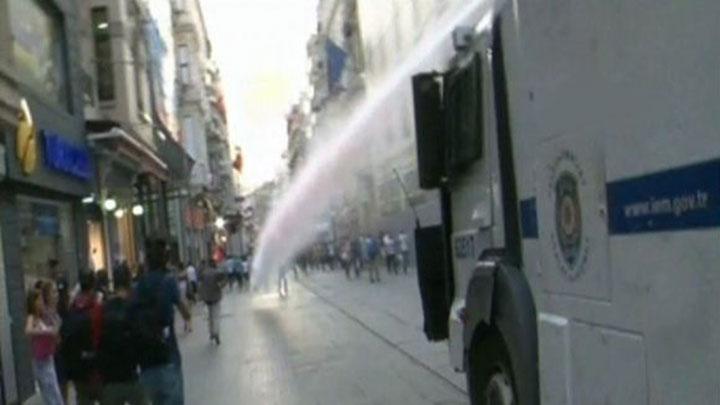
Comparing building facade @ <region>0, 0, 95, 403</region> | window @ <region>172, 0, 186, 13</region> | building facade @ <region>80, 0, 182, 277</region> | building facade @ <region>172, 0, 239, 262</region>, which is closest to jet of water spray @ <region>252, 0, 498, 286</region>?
building facade @ <region>172, 0, 239, 262</region>

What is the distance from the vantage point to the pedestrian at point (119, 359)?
8148mm

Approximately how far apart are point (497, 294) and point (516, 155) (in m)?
0.77

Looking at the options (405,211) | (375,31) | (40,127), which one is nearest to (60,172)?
(40,127)

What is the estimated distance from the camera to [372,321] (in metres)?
22.9

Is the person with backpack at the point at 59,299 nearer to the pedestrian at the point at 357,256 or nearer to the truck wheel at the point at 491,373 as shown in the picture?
the truck wheel at the point at 491,373

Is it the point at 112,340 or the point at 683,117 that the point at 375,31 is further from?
the point at 683,117

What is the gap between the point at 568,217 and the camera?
500 cm

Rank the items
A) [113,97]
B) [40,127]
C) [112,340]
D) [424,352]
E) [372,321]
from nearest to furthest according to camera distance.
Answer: [112,340]
[424,352]
[40,127]
[372,321]
[113,97]

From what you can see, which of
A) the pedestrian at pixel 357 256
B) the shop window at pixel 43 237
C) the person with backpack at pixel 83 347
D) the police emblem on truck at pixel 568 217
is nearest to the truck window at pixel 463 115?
the police emblem on truck at pixel 568 217

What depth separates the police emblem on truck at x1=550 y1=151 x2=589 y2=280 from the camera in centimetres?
485

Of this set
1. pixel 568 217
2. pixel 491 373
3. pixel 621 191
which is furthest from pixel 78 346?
pixel 621 191

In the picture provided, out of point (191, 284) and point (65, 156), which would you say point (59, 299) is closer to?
point (65, 156)

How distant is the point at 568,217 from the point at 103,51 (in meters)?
27.5

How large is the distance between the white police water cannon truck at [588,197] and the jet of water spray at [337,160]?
2.73 feet
